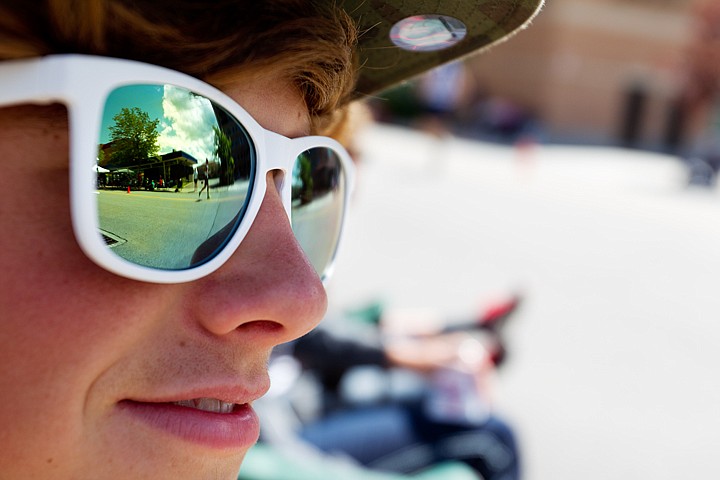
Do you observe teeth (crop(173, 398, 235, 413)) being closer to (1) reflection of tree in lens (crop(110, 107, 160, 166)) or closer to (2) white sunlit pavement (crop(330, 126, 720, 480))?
(1) reflection of tree in lens (crop(110, 107, 160, 166))

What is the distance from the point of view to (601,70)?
26875 millimetres

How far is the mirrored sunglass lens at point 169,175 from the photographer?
777 millimetres

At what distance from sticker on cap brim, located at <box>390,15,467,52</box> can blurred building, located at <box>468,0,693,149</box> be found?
24.7 meters

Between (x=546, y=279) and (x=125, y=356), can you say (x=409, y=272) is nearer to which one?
(x=546, y=279)

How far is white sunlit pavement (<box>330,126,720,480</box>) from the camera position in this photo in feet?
14.2

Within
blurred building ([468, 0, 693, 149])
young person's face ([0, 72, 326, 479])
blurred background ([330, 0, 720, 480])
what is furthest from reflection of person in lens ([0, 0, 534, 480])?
blurred building ([468, 0, 693, 149])

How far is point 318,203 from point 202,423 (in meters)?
0.42

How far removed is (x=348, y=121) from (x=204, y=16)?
1.99 ft

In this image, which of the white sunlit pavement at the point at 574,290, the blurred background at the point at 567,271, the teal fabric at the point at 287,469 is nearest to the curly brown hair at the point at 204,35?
the blurred background at the point at 567,271

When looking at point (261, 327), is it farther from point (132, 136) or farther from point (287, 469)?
point (287, 469)

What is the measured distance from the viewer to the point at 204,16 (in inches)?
32.7

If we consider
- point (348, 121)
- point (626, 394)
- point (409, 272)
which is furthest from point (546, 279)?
point (348, 121)

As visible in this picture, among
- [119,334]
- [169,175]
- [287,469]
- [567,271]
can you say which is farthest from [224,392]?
[567,271]

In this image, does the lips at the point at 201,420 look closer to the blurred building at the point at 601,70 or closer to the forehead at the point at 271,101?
the forehead at the point at 271,101
